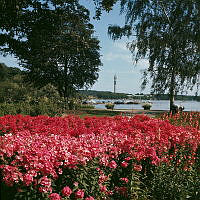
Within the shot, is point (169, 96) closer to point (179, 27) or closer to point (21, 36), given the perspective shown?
point (179, 27)

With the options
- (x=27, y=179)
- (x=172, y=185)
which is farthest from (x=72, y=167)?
(x=172, y=185)

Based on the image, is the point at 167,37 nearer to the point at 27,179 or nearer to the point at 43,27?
the point at 43,27

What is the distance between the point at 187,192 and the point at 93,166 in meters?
1.75

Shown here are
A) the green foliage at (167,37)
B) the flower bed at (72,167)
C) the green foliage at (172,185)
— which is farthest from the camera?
the green foliage at (167,37)

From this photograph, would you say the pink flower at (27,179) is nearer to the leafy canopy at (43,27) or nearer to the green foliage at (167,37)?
the leafy canopy at (43,27)

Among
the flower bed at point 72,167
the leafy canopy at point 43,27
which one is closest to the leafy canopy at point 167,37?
the leafy canopy at point 43,27

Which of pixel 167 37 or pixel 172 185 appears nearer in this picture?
pixel 172 185

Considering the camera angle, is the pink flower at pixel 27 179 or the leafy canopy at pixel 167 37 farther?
the leafy canopy at pixel 167 37

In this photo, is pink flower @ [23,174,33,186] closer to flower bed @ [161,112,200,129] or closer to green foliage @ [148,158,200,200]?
green foliage @ [148,158,200,200]

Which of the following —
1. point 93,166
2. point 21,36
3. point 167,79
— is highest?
point 21,36

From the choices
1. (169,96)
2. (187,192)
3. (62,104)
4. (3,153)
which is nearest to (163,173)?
(187,192)

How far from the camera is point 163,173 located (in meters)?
4.45

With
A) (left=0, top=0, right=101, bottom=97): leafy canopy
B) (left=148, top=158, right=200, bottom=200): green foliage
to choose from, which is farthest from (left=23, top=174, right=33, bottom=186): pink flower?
(left=0, top=0, right=101, bottom=97): leafy canopy

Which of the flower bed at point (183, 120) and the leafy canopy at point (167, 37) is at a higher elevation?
the leafy canopy at point (167, 37)
